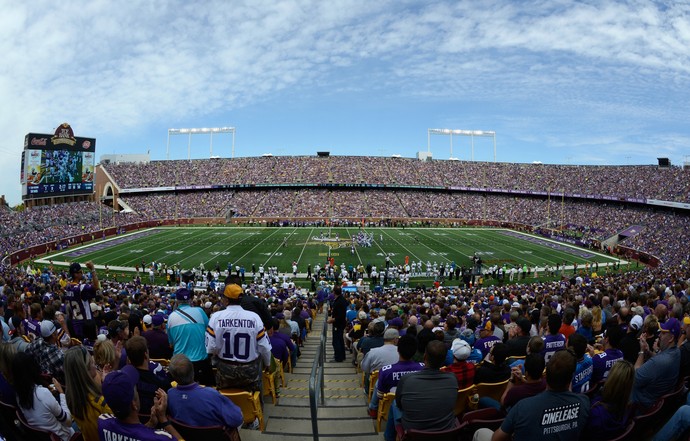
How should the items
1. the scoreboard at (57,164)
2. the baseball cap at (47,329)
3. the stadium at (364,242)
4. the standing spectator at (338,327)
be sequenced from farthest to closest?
the scoreboard at (57,164) < the stadium at (364,242) < the standing spectator at (338,327) < the baseball cap at (47,329)

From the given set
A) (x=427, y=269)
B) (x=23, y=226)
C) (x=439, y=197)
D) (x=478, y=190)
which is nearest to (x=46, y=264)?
(x=23, y=226)

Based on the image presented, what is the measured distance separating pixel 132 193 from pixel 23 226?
34.4m

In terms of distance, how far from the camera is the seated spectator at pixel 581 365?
18.2ft

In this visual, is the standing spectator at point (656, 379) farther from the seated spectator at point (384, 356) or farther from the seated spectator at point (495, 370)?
the seated spectator at point (384, 356)

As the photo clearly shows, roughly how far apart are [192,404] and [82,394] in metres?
0.96

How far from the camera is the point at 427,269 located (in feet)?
116

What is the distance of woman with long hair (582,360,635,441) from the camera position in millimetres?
3950

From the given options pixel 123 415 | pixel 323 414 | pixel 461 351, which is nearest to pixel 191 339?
pixel 323 414

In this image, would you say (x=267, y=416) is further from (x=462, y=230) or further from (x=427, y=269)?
(x=462, y=230)

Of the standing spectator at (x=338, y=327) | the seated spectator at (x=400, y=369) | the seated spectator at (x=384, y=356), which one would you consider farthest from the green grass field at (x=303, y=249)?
the seated spectator at (x=400, y=369)

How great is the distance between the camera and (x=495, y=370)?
5.53m

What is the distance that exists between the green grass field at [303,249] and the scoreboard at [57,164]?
14.0 meters

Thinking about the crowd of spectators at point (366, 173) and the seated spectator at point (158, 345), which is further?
the crowd of spectators at point (366, 173)

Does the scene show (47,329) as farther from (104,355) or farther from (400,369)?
(400,369)
